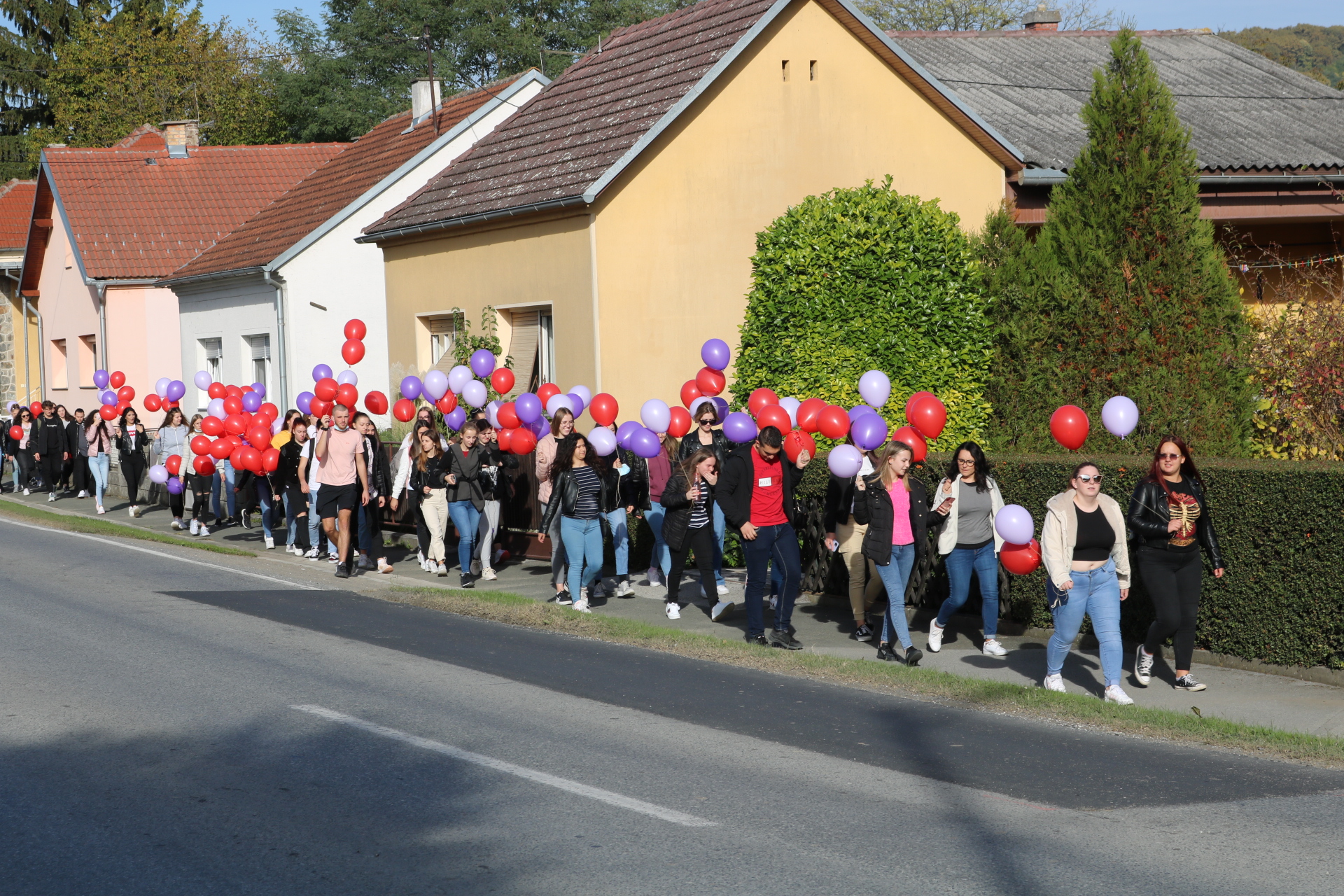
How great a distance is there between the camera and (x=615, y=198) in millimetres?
16781

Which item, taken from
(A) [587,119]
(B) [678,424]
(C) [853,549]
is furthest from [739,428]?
(A) [587,119]

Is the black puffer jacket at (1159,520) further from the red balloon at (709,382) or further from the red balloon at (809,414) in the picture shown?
the red balloon at (709,382)

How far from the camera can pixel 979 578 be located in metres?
10.4

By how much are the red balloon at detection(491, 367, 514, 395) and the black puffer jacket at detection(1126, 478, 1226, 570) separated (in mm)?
8495

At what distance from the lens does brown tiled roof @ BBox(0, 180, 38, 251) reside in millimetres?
40750

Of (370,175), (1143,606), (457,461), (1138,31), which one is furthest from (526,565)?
(1138,31)

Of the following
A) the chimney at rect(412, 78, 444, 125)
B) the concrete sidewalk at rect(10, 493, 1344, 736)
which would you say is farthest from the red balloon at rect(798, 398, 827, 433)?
the chimney at rect(412, 78, 444, 125)

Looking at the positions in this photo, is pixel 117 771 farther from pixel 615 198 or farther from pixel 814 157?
pixel 814 157

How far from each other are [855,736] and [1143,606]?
3571 millimetres

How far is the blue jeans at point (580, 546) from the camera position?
41.4 feet

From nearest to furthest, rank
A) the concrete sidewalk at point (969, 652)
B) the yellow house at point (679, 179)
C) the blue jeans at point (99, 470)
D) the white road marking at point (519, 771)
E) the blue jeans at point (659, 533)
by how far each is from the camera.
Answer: the white road marking at point (519, 771)
the concrete sidewalk at point (969, 652)
the blue jeans at point (659, 533)
the yellow house at point (679, 179)
the blue jeans at point (99, 470)

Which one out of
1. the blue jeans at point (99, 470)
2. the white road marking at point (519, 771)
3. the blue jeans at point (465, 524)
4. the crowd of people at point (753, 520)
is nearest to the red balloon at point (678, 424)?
the crowd of people at point (753, 520)

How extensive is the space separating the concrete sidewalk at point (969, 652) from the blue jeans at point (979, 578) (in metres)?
0.36

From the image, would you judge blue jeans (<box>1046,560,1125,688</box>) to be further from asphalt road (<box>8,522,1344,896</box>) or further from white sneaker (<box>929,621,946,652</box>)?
white sneaker (<box>929,621,946,652</box>)
